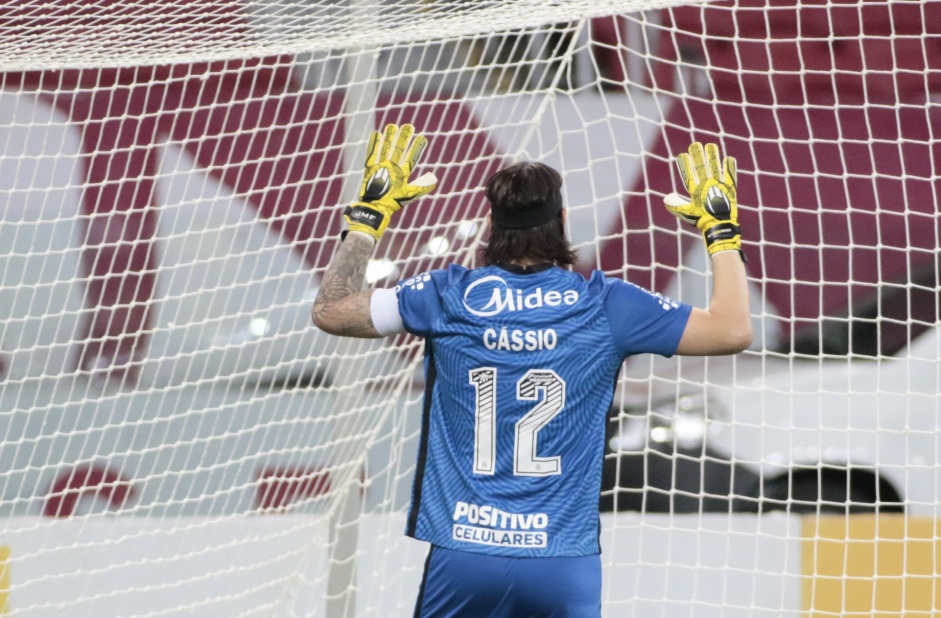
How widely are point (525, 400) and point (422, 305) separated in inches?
11.8

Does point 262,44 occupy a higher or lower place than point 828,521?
higher

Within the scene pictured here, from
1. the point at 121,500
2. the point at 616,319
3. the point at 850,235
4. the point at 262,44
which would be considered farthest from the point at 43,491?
the point at 850,235

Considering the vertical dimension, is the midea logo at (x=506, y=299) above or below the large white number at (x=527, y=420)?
above

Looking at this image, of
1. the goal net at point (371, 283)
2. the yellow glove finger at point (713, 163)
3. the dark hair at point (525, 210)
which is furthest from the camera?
the goal net at point (371, 283)

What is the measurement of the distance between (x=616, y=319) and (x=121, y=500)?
3.21 meters

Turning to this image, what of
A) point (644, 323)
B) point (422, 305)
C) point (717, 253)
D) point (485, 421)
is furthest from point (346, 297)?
point (717, 253)

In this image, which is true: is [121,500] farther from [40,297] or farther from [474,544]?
[474,544]

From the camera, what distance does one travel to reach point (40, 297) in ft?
17.6

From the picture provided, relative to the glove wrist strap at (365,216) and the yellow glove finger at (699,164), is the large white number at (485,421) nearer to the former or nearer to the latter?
the glove wrist strap at (365,216)

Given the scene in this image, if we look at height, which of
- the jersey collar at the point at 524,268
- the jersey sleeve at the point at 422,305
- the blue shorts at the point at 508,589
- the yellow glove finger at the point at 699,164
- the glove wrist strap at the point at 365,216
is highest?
the yellow glove finger at the point at 699,164

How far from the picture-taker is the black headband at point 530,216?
93.5 inches

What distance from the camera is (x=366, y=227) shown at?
256cm

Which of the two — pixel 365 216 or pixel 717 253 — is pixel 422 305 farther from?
pixel 717 253

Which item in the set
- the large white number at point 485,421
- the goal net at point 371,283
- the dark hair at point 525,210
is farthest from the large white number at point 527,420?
the goal net at point 371,283
